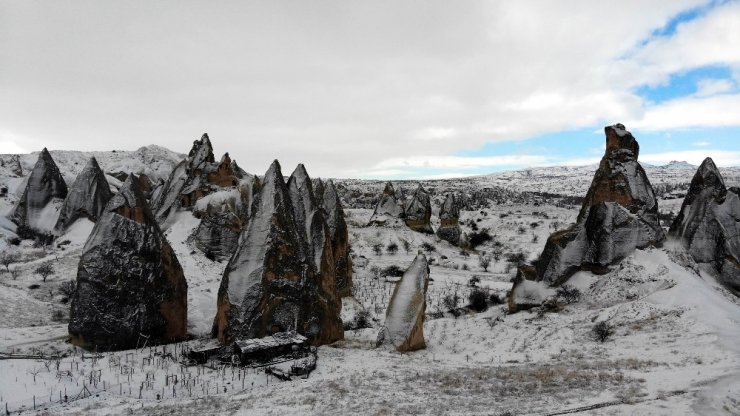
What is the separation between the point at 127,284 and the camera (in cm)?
1573

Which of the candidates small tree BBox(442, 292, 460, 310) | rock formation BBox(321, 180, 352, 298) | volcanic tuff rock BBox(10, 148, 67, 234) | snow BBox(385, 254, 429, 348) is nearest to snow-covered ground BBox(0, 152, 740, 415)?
small tree BBox(442, 292, 460, 310)

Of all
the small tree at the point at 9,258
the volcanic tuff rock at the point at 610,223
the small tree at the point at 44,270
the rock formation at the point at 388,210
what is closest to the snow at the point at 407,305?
the volcanic tuff rock at the point at 610,223

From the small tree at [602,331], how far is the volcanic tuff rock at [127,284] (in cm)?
1485

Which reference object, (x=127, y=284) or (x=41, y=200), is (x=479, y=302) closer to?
(x=127, y=284)

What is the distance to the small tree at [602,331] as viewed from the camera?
17.0 m

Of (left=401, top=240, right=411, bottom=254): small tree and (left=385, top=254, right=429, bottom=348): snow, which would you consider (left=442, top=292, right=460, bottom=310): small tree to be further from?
(left=401, top=240, right=411, bottom=254): small tree

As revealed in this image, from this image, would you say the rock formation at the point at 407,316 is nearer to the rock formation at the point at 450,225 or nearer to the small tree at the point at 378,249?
the small tree at the point at 378,249

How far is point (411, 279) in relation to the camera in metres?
18.6

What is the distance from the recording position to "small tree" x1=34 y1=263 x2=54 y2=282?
2414 cm

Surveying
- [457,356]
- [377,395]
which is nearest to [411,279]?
[457,356]

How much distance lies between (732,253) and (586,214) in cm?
650

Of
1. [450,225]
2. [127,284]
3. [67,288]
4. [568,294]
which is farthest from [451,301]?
[450,225]

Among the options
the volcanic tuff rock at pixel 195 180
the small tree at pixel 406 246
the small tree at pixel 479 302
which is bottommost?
the small tree at pixel 479 302

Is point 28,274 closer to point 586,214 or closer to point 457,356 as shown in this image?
point 457,356
